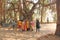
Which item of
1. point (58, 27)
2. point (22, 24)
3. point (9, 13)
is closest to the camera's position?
point (58, 27)

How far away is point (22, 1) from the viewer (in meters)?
26.3

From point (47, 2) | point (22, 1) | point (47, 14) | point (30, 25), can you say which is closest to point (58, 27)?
point (30, 25)

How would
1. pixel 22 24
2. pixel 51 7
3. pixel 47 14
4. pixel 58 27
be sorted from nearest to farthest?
pixel 58 27 < pixel 22 24 < pixel 51 7 < pixel 47 14

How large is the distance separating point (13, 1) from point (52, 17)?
1024 cm

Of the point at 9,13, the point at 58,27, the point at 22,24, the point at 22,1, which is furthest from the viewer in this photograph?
the point at 9,13

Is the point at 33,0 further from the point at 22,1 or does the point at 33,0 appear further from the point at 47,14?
the point at 47,14

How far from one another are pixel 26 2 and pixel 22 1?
131 cm

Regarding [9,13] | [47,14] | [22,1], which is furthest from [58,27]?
[47,14]

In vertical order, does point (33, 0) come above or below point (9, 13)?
above

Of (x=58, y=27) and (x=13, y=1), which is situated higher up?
(x=13, y=1)

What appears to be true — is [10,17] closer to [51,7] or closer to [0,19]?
[0,19]

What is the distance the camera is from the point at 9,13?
31.0m

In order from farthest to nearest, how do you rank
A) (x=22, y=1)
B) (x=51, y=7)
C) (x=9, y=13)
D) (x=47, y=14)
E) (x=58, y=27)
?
(x=47, y=14) < (x=9, y=13) < (x=51, y=7) < (x=22, y=1) < (x=58, y=27)

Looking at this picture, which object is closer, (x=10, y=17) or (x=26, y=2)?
(x=26, y=2)
